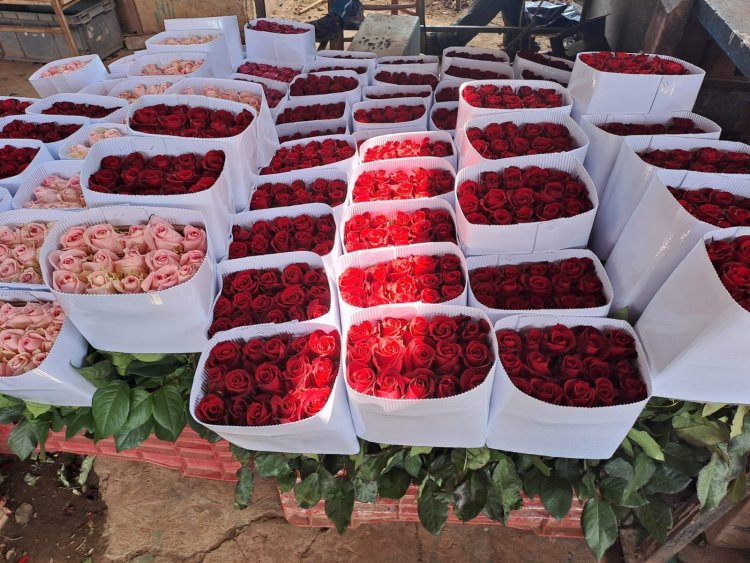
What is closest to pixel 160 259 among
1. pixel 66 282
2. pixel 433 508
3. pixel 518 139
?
pixel 66 282

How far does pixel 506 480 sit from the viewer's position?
1459 mm

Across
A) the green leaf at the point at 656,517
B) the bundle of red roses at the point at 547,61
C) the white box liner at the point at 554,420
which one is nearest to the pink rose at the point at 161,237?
the white box liner at the point at 554,420

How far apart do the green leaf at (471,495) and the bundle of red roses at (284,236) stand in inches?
32.4

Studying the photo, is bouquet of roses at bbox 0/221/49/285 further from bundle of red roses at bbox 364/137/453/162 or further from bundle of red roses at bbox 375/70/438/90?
bundle of red roses at bbox 375/70/438/90

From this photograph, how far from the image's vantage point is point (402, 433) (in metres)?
1.30

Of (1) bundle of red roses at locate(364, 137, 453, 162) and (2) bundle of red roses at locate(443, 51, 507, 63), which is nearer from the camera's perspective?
(1) bundle of red roses at locate(364, 137, 453, 162)

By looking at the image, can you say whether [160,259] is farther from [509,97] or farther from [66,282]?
[509,97]

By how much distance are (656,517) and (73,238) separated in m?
1.96

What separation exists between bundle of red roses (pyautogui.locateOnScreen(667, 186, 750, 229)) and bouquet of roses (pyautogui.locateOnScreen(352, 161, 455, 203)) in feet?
2.52

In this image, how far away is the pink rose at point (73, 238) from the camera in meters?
1.52

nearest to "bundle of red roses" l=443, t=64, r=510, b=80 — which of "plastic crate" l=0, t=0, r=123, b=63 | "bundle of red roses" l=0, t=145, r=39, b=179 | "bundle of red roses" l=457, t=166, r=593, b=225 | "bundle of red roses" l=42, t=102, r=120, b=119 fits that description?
"bundle of red roses" l=457, t=166, r=593, b=225

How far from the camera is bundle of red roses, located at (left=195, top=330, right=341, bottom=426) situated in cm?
124

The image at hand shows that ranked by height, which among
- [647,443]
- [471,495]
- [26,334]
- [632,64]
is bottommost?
[471,495]

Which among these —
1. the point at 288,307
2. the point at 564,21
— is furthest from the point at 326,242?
the point at 564,21
